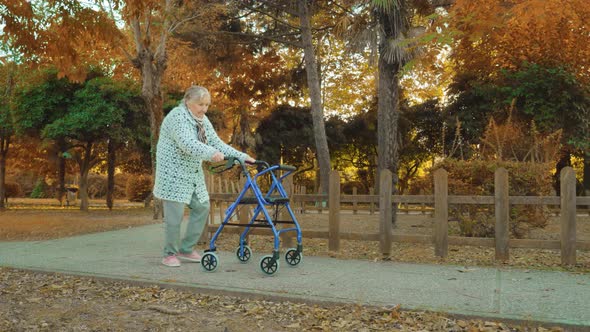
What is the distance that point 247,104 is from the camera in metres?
27.7

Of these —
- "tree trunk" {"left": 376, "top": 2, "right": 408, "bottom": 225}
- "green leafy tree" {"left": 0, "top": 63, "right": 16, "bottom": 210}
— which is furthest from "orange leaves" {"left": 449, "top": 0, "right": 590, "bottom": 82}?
"green leafy tree" {"left": 0, "top": 63, "right": 16, "bottom": 210}

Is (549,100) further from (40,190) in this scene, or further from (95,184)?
(40,190)

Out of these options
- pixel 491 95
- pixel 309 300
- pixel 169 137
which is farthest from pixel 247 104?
pixel 309 300

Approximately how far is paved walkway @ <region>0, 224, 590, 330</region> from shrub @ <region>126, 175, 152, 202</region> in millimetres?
24502

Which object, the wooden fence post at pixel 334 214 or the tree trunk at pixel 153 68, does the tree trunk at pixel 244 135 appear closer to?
the tree trunk at pixel 153 68

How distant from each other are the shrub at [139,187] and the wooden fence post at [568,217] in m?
27.3

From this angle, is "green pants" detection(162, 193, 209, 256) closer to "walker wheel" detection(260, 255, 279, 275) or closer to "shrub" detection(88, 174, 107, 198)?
"walker wheel" detection(260, 255, 279, 275)

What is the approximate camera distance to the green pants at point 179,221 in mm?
6262

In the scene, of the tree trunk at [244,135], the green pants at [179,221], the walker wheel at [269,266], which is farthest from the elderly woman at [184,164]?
the tree trunk at [244,135]

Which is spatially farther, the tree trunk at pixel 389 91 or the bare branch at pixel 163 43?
the bare branch at pixel 163 43

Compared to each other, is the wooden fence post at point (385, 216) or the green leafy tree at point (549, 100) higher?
the green leafy tree at point (549, 100)

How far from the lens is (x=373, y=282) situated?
215 inches

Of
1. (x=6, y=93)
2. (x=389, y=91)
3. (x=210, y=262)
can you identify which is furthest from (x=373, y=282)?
(x=6, y=93)

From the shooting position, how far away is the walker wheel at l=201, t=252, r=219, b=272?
603 cm
